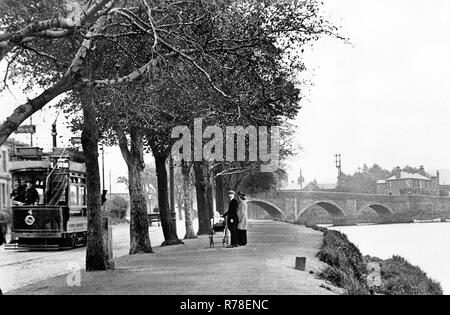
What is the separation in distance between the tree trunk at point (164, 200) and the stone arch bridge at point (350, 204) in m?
53.4

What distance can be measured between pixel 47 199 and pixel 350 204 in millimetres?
64658

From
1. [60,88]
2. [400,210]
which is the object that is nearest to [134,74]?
[60,88]

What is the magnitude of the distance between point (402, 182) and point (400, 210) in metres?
19.4

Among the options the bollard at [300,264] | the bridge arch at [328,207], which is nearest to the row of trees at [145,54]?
the bollard at [300,264]

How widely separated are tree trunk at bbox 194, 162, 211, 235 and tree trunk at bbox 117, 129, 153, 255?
10.7m

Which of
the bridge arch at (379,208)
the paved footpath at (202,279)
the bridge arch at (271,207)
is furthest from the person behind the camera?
the bridge arch at (379,208)

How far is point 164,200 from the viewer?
2470 centimetres

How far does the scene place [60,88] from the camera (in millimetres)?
11906

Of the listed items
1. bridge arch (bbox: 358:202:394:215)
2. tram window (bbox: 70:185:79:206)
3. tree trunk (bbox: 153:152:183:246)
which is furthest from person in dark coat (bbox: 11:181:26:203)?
bridge arch (bbox: 358:202:394:215)

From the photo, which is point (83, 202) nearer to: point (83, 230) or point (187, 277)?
point (83, 230)

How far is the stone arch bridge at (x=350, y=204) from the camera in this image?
82.1 metres

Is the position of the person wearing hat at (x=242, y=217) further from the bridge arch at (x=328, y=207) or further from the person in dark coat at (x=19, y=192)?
the bridge arch at (x=328, y=207)

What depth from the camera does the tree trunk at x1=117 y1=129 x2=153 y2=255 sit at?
786 inches

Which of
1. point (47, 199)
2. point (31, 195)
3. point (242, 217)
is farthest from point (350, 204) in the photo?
point (242, 217)
